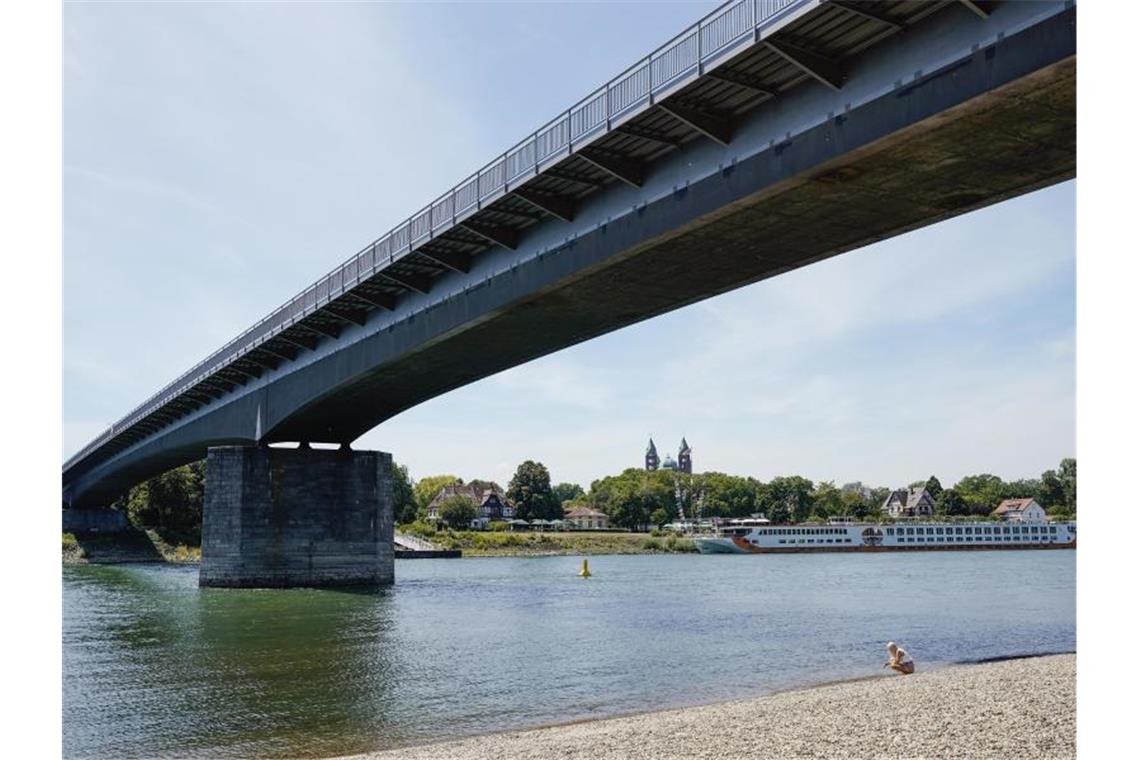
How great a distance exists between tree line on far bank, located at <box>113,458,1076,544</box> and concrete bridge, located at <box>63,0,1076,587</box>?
233 ft

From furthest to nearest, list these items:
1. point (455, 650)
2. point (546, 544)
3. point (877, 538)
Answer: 1. point (546, 544)
2. point (877, 538)
3. point (455, 650)

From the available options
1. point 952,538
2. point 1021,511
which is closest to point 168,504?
point 952,538

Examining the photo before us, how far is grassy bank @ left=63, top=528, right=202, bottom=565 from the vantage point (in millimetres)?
90312

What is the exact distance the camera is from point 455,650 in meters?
27.7

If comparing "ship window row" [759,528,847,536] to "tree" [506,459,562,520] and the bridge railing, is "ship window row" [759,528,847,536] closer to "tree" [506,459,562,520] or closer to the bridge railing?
"tree" [506,459,562,520]

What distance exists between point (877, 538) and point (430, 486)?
9755cm

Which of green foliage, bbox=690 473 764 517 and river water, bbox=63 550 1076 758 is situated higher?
river water, bbox=63 550 1076 758

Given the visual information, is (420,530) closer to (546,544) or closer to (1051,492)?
(546,544)

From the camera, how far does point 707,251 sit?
25.7m

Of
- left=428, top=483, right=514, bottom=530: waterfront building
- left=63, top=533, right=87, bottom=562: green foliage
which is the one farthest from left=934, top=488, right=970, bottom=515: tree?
left=63, top=533, right=87, bottom=562: green foliage

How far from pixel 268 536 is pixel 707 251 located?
108ft

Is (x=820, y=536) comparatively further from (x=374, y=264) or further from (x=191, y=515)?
(x=374, y=264)

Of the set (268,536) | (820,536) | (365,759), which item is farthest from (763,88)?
(820,536)
